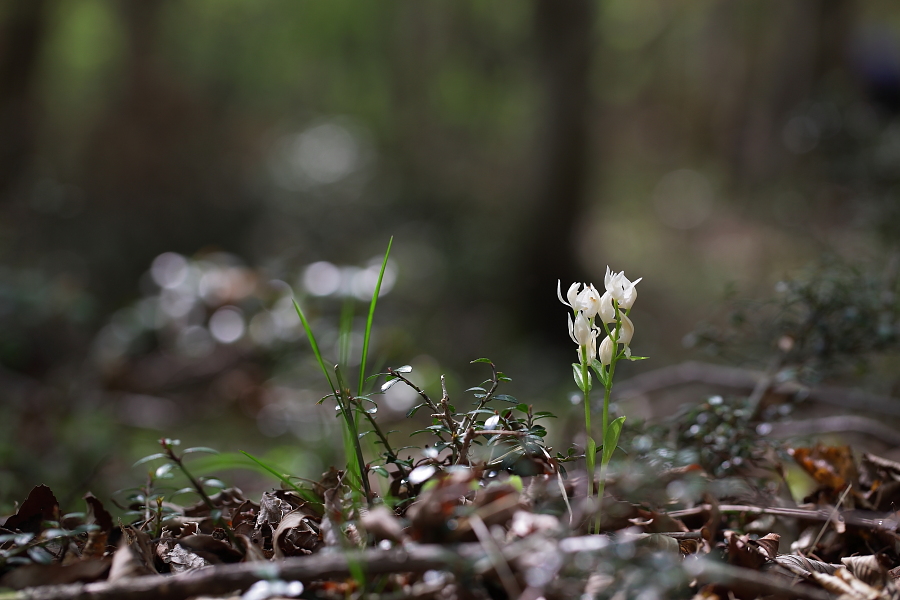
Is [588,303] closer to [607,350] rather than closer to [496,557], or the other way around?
[607,350]

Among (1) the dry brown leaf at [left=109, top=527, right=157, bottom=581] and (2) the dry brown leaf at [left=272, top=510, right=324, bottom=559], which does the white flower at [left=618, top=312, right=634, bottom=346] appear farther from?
(1) the dry brown leaf at [left=109, top=527, right=157, bottom=581]

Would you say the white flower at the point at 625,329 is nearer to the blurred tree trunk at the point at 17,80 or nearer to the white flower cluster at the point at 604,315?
the white flower cluster at the point at 604,315

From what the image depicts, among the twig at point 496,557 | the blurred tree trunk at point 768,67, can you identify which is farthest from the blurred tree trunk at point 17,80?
the blurred tree trunk at point 768,67

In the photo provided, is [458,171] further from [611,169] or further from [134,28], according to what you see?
[611,169]

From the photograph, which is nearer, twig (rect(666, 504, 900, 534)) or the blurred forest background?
twig (rect(666, 504, 900, 534))

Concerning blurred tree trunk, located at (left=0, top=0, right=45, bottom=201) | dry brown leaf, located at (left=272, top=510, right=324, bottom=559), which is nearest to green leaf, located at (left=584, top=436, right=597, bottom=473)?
dry brown leaf, located at (left=272, top=510, right=324, bottom=559)

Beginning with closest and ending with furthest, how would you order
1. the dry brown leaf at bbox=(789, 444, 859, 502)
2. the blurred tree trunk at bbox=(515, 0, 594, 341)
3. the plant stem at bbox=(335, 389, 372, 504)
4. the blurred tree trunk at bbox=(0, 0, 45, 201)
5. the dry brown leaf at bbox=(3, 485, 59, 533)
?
the plant stem at bbox=(335, 389, 372, 504), the dry brown leaf at bbox=(3, 485, 59, 533), the dry brown leaf at bbox=(789, 444, 859, 502), the blurred tree trunk at bbox=(0, 0, 45, 201), the blurred tree trunk at bbox=(515, 0, 594, 341)
